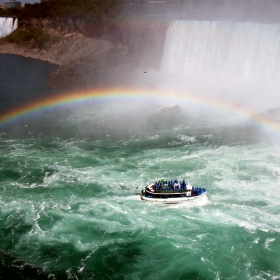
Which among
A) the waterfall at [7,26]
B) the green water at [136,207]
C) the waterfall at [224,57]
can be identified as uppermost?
the waterfall at [7,26]

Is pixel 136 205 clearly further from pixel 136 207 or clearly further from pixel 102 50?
pixel 102 50

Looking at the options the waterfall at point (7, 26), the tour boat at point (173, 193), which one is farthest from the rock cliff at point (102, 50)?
the tour boat at point (173, 193)

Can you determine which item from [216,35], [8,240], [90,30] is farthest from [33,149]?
[90,30]

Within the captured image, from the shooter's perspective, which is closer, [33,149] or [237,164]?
[237,164]

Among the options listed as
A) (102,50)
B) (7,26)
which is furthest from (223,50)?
(7,26)

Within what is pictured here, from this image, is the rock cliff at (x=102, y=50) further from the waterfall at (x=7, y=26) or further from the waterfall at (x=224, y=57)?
the waterfall at (x=7, y=26)

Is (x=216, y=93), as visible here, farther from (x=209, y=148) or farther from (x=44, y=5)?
(x=44, y=5)
